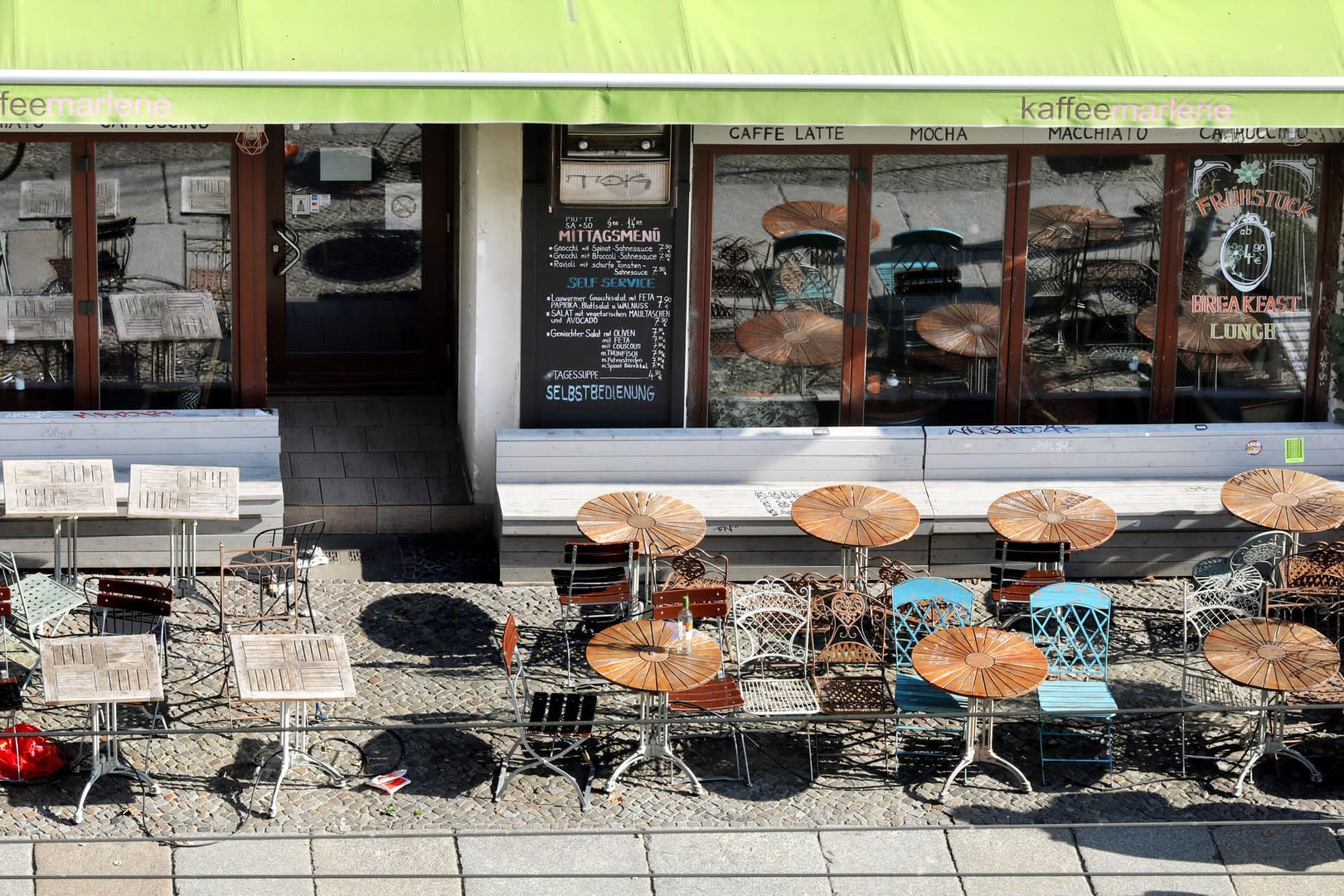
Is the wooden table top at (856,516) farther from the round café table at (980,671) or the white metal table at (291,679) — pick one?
the white metal table at (291,679)

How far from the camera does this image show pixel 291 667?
983cm

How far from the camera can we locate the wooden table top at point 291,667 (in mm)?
9602

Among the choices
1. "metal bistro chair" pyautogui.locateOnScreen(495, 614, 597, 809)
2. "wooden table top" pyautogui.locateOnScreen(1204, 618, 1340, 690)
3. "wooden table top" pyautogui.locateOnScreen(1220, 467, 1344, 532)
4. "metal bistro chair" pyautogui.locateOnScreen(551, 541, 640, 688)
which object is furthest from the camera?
"wooden table top" pyautogui.locateOnScreen(1220, 467, 1344, 532)

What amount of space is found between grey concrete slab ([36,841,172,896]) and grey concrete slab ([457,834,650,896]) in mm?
1461

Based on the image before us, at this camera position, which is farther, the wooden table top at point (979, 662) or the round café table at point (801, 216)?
the round café table at point (801, 216)

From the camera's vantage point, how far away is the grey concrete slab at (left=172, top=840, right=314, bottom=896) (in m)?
8.95

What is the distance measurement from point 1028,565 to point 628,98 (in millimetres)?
3857

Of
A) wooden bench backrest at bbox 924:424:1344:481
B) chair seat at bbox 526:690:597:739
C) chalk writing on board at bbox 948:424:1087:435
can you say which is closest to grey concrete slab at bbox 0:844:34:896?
chair seat at bbox 526:690:597:739

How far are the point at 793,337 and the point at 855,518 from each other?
1.94m

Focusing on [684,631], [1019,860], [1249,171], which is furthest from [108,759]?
[1249,171]

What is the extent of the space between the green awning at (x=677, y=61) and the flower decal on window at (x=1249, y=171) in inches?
41.2

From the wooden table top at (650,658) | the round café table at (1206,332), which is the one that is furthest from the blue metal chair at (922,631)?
the round café table at (1206,332)

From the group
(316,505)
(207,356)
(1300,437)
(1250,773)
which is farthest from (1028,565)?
(207,356)

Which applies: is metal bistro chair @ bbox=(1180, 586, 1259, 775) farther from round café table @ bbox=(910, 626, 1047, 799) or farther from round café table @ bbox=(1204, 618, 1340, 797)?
round café table @ bbox=(910, 626, 1047, 799)
